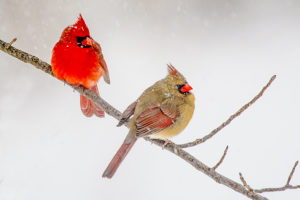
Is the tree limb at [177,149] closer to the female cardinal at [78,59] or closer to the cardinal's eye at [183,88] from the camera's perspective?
the female cardinal at [78,59]

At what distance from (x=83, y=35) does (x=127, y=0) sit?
3908 mm

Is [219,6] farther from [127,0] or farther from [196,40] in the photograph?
[127,0]

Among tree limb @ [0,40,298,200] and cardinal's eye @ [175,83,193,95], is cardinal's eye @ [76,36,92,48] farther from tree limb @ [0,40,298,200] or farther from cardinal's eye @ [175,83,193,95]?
cardinal's eye @ [175,83,193,95]

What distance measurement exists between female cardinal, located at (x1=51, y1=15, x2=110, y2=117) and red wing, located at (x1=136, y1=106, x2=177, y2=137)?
59 cm

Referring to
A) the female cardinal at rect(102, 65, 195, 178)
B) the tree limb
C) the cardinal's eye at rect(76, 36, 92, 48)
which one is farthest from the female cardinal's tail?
the female cardinal at rect(102, 65, 195, 178)

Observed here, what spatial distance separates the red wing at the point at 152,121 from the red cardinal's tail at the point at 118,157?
0.19 feet

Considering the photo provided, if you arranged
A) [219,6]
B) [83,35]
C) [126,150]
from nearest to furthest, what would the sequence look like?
[126,150], [83,35], [219,6]

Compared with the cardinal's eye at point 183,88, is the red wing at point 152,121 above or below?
below

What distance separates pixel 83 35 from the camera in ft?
10.9

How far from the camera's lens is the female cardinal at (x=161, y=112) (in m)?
2.79

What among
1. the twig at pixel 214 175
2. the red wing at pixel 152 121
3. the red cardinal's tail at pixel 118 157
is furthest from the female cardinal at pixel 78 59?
the twig at pixel 214 175

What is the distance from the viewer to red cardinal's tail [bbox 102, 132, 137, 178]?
255 cm

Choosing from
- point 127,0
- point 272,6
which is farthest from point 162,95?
point 272,6

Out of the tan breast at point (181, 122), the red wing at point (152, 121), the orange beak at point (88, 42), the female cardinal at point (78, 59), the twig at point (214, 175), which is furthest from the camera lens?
the orange beak at point (88, 42)
